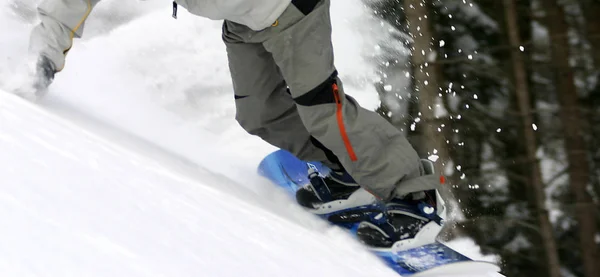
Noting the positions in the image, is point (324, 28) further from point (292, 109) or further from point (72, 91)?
point (72, 91)

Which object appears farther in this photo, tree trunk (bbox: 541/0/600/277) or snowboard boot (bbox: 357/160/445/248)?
tree trunk (bbox: 541/0/600/277)

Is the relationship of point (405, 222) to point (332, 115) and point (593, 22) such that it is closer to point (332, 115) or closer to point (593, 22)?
point (332, 115)

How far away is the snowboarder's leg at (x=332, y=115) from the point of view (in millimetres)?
2109

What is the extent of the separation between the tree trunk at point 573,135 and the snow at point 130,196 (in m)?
5.15

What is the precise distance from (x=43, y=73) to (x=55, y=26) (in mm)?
182

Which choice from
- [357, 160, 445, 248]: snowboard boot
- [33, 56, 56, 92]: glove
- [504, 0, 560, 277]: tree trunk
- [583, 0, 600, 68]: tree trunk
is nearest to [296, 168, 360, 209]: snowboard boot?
[357, 160, 445, 248]: snowboard boot

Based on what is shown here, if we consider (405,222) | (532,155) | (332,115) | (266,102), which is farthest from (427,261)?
(532,155)

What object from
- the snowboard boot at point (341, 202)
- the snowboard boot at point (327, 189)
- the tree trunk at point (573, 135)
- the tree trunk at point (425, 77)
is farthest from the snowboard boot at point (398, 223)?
the tree trunk at point (573, 135)

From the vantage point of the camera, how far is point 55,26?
214 centimetres

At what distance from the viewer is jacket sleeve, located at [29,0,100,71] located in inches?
84.7

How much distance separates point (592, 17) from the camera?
752cm

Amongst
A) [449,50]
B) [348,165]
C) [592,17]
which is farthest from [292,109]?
[592,17]

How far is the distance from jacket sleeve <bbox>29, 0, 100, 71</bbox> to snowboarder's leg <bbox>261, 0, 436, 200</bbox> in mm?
727

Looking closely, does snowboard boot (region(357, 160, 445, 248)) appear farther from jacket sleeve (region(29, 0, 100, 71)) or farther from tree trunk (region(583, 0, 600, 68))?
tree trunk (region(583, 0, 600, 68))
